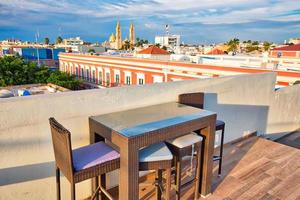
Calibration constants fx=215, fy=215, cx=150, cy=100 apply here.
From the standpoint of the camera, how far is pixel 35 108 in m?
1.60

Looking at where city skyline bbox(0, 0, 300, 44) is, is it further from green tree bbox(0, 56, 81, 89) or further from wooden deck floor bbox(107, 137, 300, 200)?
wooden deck floor bbox(107, 137, 300, 200)

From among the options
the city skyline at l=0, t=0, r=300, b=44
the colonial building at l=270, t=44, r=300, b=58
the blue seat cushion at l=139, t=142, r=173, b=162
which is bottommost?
the blue seat cushion at l=139, t=142, r=173, b=162

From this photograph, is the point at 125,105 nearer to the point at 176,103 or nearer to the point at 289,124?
the point at 176,103

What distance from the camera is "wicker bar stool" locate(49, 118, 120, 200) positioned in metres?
1.31

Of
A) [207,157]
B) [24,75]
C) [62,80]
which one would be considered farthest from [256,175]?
[24,75]

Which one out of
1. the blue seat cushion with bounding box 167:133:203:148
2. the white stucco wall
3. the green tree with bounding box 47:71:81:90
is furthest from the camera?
the green tree with bounding box 47:71:81:90

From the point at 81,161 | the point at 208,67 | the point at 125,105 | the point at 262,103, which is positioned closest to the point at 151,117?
the point at 125,105

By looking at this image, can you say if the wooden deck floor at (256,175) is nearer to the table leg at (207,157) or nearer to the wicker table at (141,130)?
the table leg at (207,157)

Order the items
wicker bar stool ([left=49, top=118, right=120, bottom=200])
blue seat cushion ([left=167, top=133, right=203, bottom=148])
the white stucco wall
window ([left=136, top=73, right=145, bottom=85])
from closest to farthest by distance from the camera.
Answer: wicker bar stool ([left=49, top=118, right=120, bottom=200]) < blue seat cushion ([left=167, top=133, right=203, bottom=148]) < the white stucco wall < window ([left=136, top=73, right=145, bottom=85])

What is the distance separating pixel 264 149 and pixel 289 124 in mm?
1913

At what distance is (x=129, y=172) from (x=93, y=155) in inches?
10.9

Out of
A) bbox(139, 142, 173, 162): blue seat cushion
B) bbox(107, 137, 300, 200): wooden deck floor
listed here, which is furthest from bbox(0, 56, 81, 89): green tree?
bbox(139, 142, 173, 162): blue seat cushion

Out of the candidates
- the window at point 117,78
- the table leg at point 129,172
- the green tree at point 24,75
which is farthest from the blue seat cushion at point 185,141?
the green tree at point 24,75

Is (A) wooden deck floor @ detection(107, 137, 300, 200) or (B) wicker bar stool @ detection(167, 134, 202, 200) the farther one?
(A) wooden deck floor @ detection(107, 137, 300, 200)
